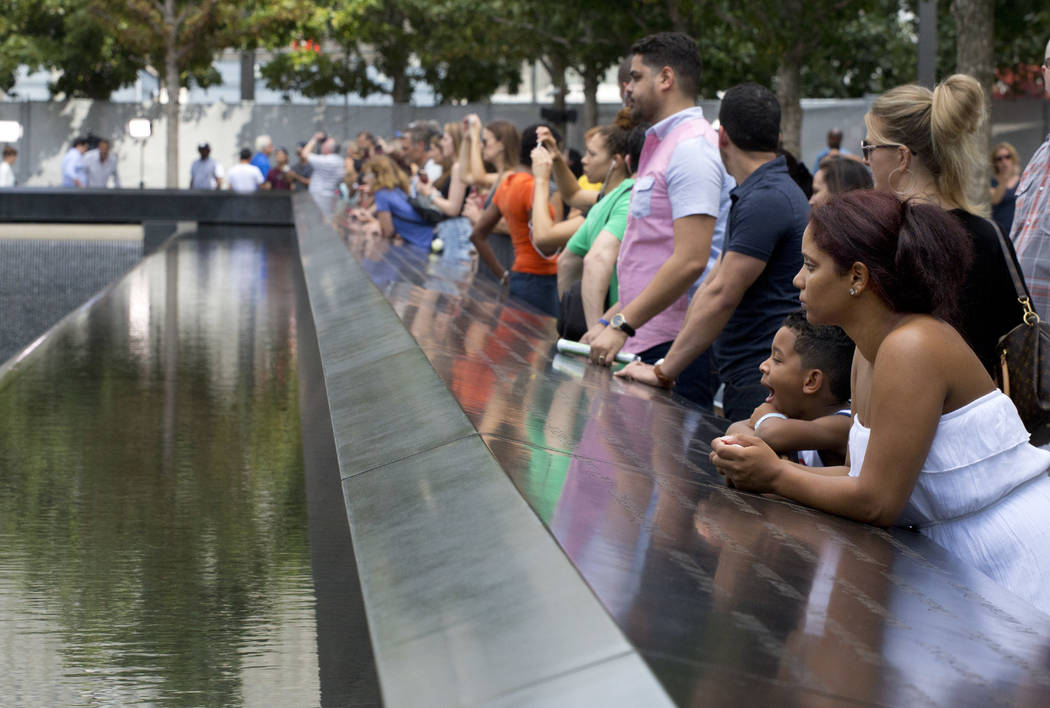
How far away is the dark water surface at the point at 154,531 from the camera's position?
2502 millimetres

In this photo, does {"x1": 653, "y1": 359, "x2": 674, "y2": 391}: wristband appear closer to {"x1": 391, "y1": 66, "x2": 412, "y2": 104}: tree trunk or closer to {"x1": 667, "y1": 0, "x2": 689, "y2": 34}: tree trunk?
{"x1": 667, "y1": 0, "x2": 689, "y2": 34}: tree trunk

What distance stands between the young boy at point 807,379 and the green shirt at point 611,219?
1986 millimetres

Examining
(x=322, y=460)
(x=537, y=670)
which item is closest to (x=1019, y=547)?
(x=537, y=670)

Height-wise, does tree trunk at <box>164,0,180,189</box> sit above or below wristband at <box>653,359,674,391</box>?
above

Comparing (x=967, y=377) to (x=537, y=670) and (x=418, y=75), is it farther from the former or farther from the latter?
(x=418, y=75)

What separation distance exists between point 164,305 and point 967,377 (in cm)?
809

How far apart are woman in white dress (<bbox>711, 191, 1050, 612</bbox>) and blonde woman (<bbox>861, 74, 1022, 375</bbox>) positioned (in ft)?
2.20

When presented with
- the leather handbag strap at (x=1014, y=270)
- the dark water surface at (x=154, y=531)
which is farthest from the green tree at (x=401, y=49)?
the leather handbag strap at (x=1014, y=270)

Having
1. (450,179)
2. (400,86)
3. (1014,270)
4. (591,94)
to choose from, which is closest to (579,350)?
(1014,270)

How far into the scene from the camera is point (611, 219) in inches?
211

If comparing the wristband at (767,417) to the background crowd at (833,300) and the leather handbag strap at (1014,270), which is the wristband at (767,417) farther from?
the leather handbag strap at (1014,270)

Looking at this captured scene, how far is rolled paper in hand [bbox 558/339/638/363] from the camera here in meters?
Result: 4.63

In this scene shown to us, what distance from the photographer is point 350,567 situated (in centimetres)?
328

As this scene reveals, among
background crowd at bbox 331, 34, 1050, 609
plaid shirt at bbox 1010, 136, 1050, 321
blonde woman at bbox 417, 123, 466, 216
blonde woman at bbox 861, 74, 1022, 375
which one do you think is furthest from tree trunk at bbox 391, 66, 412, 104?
blonde woman at bbox 861, 74, 1022, 375
